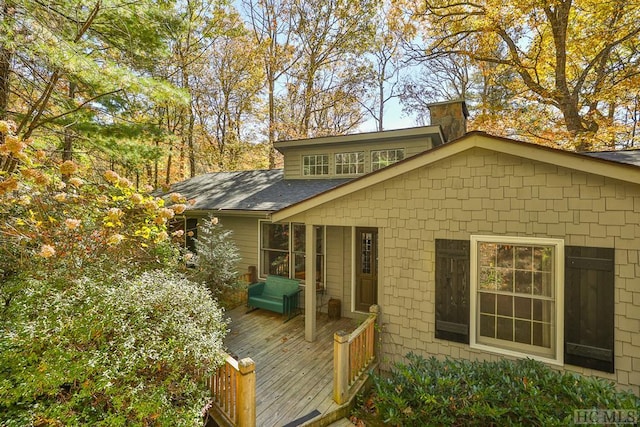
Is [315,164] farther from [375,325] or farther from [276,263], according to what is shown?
[375,325]

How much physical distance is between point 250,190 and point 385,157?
15.4 ft

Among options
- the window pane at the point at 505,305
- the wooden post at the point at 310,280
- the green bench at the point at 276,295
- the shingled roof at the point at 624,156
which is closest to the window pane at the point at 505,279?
the window pane at the point at 505,305

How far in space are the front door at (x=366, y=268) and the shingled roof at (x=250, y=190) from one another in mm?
1917

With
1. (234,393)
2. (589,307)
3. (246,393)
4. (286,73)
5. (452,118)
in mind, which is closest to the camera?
(246,393)

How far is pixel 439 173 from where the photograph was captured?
15.5 feet

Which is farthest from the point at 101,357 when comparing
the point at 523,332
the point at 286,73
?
the point at 286,73

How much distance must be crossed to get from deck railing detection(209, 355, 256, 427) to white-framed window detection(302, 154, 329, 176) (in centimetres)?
692

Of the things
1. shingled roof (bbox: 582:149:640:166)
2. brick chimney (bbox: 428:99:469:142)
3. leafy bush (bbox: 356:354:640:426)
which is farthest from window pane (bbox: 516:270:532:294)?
brick chimney (bbox: 428:99:469:142)

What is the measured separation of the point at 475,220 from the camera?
4.48 metres

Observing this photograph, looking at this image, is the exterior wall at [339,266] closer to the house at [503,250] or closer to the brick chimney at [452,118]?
the house at [503,250]

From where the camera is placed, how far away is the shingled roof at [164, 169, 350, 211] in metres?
8.30

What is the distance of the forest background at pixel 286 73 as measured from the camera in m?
5.93

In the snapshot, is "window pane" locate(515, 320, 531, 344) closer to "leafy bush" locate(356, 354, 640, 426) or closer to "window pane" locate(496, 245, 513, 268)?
"leafy bush" locate(356, 354, 640, 426)

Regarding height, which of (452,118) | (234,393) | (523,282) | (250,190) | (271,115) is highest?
(271,115)
